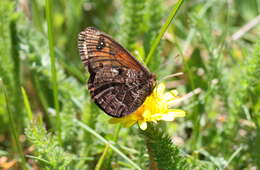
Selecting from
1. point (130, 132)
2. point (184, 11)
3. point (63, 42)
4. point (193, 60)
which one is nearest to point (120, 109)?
point (130, 132)

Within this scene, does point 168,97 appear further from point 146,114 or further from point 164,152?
point 164,152

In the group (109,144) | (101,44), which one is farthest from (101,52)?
(109,144)

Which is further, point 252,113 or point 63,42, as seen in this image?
point 63,42

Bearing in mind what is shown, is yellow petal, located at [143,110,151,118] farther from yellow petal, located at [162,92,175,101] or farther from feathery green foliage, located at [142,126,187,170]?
yellow petal, located at [162,92,175,101]

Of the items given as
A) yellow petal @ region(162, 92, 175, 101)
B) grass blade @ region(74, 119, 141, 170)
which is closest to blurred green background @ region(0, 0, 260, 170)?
grass blade @ region(74, 119, 141, 170)

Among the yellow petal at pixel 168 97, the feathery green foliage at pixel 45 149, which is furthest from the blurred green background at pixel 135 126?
the feathery green foliage at pixel 45 149

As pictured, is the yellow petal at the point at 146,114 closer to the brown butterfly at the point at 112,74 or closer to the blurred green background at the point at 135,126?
the brown butterfly at the point at 112,74

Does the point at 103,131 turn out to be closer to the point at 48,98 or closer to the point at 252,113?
the point at 48,98

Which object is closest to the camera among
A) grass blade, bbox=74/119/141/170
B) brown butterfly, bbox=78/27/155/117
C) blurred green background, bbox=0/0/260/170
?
brown butterfly, bbox=78/27/155/117
